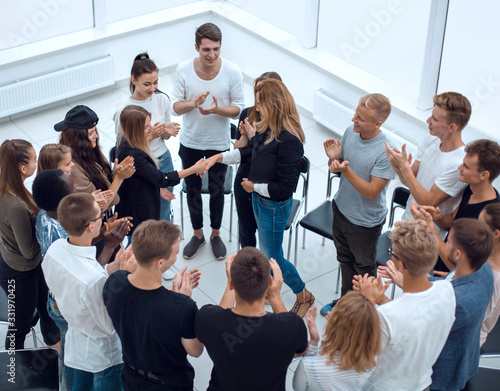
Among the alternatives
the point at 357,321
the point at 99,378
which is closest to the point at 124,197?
the point at 99,378

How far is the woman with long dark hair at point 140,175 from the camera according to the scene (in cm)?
366

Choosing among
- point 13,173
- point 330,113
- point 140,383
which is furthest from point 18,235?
point 330,113

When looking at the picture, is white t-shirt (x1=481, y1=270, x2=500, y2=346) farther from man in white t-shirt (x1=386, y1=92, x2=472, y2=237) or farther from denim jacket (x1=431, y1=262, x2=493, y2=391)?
man in white t-shirt (x1=386, y1=92, x2=472, y2=237)

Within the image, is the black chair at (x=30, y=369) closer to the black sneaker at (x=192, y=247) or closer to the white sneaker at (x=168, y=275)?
the white sneaker at (x=168, y=275)

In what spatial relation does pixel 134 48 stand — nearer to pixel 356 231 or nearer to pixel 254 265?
pixel 356 231

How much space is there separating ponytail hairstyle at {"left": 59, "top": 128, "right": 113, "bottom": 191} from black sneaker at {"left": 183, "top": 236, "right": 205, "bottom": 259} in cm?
118

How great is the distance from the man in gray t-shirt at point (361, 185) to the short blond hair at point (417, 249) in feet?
2.96

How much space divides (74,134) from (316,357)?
6.47 ft

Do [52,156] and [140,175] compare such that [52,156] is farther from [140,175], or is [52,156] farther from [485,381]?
[485,381]

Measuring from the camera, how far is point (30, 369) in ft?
10.3

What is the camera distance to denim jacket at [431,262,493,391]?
267 centimetres

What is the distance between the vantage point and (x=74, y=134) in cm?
364

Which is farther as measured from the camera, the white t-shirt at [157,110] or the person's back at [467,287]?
the white t-shirt at [157,110]

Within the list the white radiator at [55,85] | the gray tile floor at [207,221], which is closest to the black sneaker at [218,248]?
the gray tile floor at [207,221]
